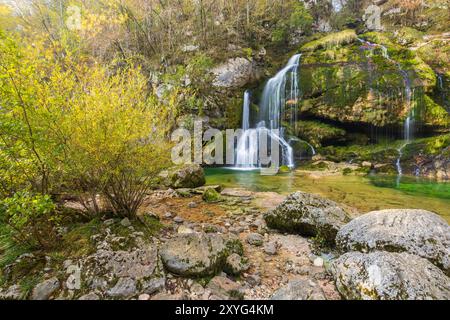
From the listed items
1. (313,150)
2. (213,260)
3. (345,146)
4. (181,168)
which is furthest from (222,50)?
(213,260)

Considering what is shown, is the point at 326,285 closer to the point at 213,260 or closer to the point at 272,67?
the point at 213,260

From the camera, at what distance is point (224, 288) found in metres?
2.60

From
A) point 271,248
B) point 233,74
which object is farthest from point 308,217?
point 233,74

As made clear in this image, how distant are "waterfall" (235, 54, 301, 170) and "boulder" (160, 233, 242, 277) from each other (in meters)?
12.4

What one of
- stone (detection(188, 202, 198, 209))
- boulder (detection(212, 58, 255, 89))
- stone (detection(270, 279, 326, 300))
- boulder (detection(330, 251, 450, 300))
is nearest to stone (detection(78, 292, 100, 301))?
stone (detection(270, 279, 326, 300))

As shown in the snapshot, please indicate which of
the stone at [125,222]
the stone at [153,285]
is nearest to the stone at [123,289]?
the stone at [153,285]

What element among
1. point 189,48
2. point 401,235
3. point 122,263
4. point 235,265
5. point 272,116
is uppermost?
point 189,48

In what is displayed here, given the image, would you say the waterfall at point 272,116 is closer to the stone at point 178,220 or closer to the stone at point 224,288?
the stone at point 178,220

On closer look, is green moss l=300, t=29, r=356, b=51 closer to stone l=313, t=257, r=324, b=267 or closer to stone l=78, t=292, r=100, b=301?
stone l=313, t=257, r=324, b=267

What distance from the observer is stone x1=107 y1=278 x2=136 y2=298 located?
242cm

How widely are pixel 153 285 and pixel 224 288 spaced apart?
79 centimetres

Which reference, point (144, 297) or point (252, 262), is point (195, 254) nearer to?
point (144, 297)

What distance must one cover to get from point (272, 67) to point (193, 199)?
1705 centimetres

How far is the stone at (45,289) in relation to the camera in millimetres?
2340
